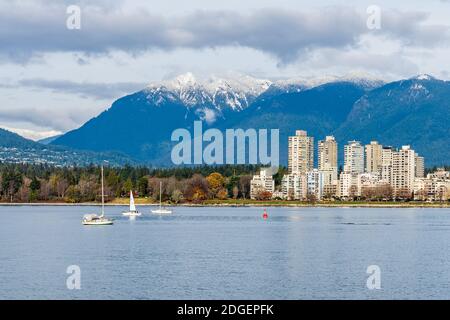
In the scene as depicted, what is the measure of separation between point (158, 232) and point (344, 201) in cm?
10555

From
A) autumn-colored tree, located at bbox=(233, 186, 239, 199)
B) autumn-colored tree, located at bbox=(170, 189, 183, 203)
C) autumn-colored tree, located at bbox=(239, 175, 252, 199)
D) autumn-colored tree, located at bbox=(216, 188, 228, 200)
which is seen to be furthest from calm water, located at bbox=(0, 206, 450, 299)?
autumn-colored tree, located at bbox=(239, 175, 252, 199)

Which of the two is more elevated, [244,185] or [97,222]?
[244,185]

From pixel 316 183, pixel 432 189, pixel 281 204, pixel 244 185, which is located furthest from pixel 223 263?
pixel 432 189

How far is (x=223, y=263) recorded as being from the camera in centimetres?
4450

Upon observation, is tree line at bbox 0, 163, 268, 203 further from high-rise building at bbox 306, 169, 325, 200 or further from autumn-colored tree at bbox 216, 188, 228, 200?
high-rise building at bbox 306, 169, 325, 200

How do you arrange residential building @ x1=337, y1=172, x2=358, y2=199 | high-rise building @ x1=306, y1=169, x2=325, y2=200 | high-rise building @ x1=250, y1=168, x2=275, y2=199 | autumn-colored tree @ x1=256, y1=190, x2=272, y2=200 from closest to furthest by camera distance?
autumn-colored tree @ x1=256, y1=190, x2=272, y2=200, high-rise building @ x1=250, y1=168, x2=275, y2=199, residential building @ x1=337, y1=172, x2=358, y2=199, high-rise building @ x1=306, y1=169, x2=325, y2=200

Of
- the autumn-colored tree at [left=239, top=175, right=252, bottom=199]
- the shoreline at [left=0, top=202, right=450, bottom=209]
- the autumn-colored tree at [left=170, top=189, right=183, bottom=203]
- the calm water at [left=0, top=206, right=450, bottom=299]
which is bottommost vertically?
the calm water at [left=0, top=206, right=450, bottom=299]

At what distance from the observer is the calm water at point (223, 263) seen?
3475 centimetres

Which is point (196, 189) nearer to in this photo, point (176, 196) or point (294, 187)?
point (176, 196)

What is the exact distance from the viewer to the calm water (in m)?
34.8

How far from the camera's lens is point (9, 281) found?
37.2 metres

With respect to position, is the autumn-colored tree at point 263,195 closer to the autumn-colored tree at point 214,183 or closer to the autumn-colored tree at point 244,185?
the autumn-colored tree at point 244,185
